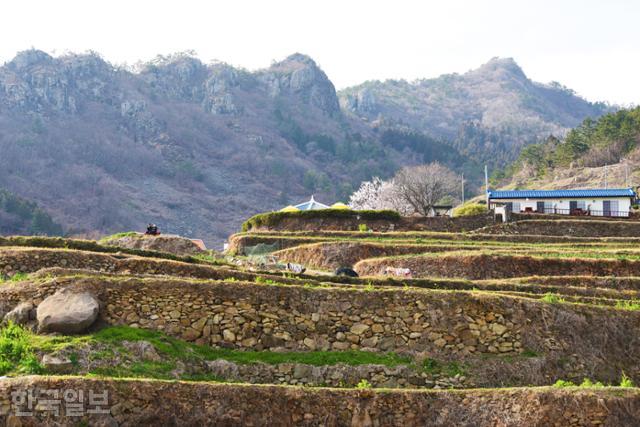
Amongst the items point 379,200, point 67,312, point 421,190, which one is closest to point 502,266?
point 67,312

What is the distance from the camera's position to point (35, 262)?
23.1 metres

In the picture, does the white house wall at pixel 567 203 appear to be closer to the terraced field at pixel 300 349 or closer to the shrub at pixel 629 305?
the shrub at pixel 629 305

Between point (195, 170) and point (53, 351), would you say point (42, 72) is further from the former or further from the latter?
point (53, 351)

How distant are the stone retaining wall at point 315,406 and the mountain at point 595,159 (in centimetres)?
7703

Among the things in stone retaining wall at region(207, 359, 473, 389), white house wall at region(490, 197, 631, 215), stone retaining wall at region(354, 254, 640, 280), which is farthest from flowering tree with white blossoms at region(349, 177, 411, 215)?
stone retaining wall at region(207, 359, 473, 389)

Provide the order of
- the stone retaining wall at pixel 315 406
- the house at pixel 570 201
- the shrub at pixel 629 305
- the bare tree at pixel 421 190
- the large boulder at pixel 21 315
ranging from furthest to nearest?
the bare tree at pixel 421 190
the house at pixel 570 201
the shrub at pixel 629 305
the large boulder at pixel 21 315
the stone retaining wall at pixel 315 406

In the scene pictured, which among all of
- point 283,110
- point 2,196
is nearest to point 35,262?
point 2,196

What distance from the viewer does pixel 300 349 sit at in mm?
19094

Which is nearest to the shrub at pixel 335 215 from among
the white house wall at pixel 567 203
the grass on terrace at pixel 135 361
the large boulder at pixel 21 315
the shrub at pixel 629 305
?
the white house wall at pixel 567 203

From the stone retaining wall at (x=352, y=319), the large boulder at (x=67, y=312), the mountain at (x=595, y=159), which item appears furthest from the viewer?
the mountain at (x=595, y=159)

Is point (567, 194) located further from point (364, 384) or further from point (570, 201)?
point (364, 384)

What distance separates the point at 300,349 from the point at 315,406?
3.39m

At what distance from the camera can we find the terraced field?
15.6 metres

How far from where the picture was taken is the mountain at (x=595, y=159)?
3658 inches
